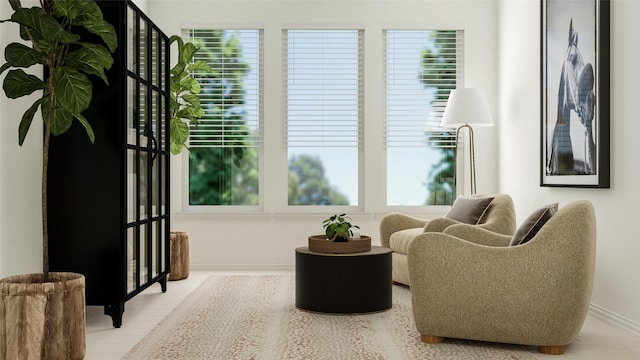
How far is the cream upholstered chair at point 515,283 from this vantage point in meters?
3.16

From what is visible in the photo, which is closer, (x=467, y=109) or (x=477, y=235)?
(x=477, y=235)

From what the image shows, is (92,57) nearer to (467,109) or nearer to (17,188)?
(17,188)

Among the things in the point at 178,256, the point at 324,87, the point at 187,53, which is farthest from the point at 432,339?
the point at 324,87

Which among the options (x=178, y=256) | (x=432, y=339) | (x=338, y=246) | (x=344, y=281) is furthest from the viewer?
(x=178, y=256)

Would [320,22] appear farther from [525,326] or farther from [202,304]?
[525,326]

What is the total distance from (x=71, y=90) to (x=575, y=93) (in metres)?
3.19

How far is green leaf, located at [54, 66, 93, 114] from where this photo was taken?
305cm

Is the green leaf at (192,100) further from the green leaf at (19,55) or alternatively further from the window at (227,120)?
the green leaf at (19,55)

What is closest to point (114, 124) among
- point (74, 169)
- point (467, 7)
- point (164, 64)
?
point (74, 169)

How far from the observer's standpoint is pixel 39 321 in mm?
2865

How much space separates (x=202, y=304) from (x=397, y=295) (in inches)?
56.0

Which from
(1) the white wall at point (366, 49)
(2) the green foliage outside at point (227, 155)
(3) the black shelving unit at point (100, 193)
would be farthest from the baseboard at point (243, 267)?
(3) the black shelving unit at point (100, 193)

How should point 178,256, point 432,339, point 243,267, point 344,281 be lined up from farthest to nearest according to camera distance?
point 243,267 → point 178,256 → point 344,281 → point 432,339

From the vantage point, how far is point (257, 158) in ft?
21.4
